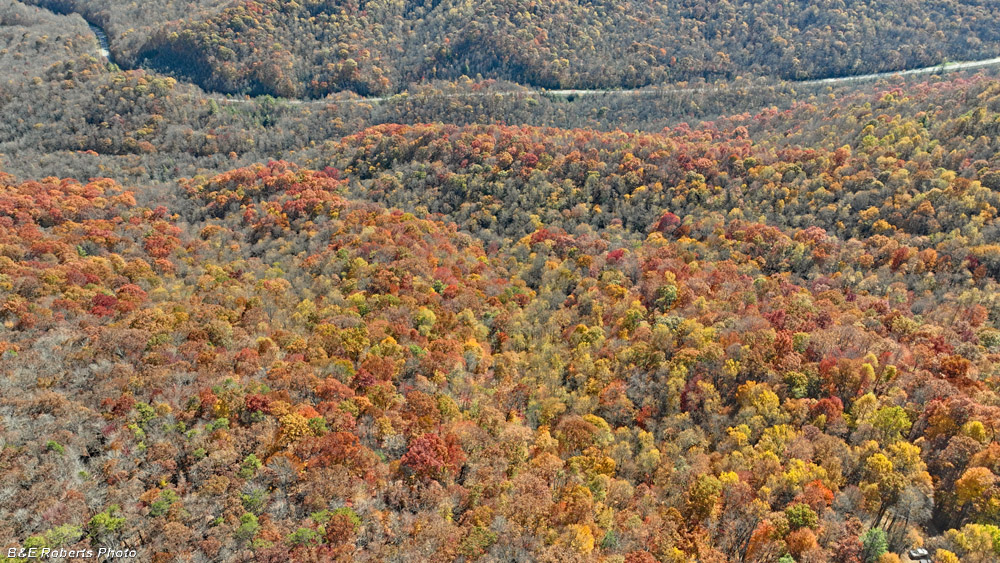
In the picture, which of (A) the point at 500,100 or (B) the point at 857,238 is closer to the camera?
(B) the point at 857,238

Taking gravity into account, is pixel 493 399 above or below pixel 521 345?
above

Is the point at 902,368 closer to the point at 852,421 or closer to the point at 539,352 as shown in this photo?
the point at 852,421

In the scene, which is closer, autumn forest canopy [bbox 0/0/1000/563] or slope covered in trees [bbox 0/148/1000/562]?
slope covered in trees [bbox 0/148/1000/562]

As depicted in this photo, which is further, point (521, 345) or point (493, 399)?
point (521, 345)

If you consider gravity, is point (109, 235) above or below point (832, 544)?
below

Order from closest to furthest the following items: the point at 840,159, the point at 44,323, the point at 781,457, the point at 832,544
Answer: the point at 832,544
the point at 781,457
the point at 44,323
the point at 840,159

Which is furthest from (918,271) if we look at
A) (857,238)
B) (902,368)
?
(902,368)

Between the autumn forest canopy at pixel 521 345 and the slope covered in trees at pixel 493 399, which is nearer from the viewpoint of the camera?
the slope covered in trees at pixel 493 399

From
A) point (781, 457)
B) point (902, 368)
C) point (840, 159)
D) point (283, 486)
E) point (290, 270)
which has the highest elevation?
point (840, 159)
